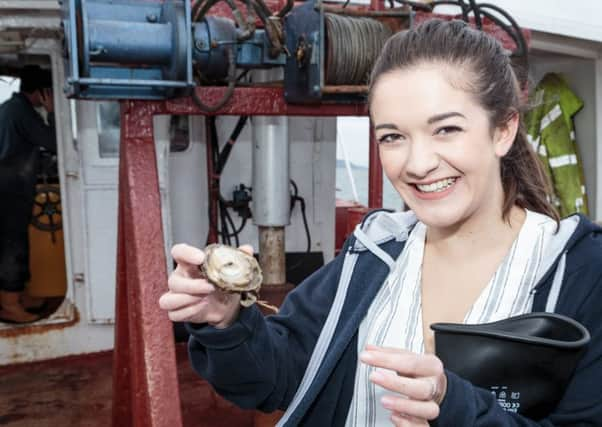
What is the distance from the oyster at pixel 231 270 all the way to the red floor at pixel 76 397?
2.46 meters

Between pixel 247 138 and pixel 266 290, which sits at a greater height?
pixel 247 138

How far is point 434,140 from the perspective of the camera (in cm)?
121

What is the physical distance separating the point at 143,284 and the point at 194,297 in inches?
36.5

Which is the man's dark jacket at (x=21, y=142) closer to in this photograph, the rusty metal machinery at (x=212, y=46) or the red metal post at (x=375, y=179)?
the red metal post at (x=375, y=179)

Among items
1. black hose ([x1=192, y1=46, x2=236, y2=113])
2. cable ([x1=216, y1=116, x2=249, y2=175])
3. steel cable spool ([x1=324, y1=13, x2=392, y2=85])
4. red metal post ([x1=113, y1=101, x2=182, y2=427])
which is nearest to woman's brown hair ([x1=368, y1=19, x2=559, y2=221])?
steel cable spool ([x1=324, y1=13, x2=392, y2=85])

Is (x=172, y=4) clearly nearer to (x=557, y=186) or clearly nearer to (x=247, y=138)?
(x=247, y=138)

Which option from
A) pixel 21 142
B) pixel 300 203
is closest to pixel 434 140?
pixel 300 203

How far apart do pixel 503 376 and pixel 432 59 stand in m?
0.65

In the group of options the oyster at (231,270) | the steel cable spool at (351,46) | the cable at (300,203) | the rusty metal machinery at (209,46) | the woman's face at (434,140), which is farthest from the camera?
the cable at (300,203)

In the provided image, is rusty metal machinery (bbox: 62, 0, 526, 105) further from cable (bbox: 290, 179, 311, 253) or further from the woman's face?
cable (bbox: 290, 179, 311, 253)

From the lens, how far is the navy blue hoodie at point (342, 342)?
112 centimetres

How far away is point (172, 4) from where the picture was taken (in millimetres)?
1953

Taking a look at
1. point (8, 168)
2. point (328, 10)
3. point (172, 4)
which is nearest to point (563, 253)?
point (328, 10)

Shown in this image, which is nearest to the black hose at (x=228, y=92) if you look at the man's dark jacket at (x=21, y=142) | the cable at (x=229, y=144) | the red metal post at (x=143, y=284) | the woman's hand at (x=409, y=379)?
the red metal post at (x=143, y=284)
